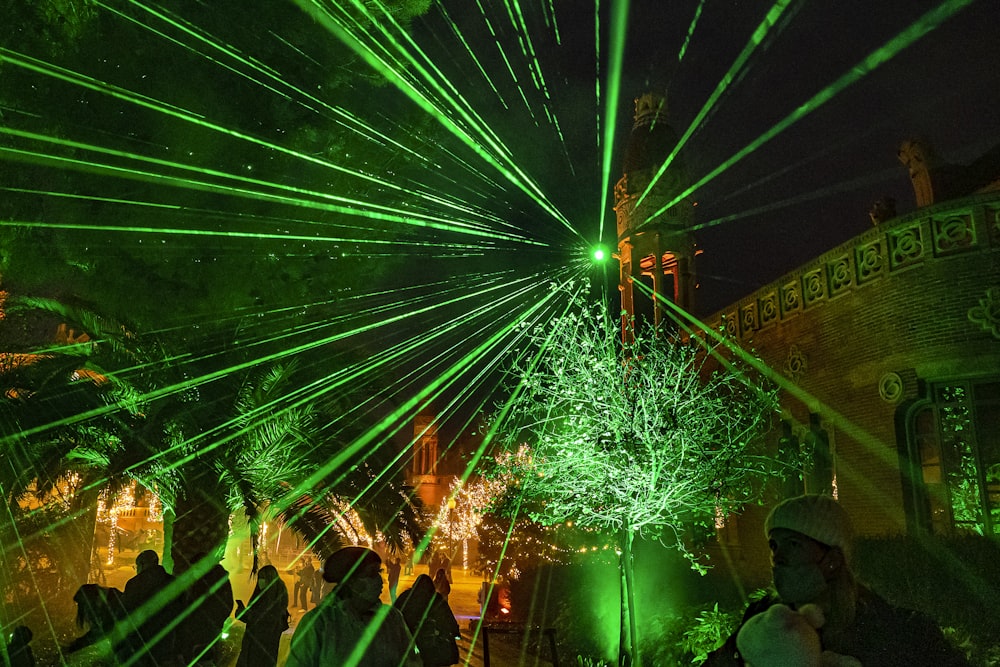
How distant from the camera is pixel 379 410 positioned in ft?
45.2

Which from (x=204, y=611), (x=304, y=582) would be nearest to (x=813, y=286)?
(x=204, y=611)

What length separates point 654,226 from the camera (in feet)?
70.5

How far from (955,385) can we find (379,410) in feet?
30.8

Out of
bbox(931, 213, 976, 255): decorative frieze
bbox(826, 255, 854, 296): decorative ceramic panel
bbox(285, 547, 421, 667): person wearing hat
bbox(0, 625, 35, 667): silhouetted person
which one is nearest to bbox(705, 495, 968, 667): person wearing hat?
bbox(285, 547, 421, 667): person wearing hat

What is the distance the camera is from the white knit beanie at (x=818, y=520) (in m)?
2.45

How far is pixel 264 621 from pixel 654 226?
16.6 m

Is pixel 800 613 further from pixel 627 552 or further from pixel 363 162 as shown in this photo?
pixel 363 162

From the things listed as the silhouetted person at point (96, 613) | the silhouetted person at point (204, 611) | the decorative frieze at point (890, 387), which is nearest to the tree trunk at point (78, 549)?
the silhouetted person at point (204, 611)

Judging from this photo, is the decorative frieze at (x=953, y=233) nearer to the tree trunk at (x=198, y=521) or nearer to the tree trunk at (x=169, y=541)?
the tree trunk at (x=198, y=521)

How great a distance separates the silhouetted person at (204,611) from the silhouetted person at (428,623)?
1.90m

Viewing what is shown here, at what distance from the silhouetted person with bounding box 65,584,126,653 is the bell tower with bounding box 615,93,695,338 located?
1539cm

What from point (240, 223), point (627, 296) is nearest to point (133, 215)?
point (240, 223)

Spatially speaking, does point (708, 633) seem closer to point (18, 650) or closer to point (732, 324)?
point (732, 324)

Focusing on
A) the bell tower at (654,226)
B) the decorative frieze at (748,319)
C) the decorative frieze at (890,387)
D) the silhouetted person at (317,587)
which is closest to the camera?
the decorative frieze at (890,387)
